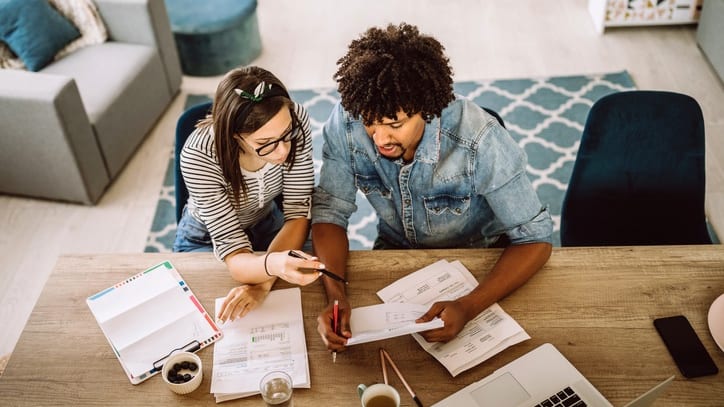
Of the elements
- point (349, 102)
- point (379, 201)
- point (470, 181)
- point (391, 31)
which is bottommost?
point (379, 201)

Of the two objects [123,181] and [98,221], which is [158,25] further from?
[98,221]

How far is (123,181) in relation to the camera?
3.20 meters

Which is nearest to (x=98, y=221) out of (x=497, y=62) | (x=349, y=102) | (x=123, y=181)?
(x=123, y=181)

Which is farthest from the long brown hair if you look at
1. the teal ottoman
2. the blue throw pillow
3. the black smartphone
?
the teal ottoman

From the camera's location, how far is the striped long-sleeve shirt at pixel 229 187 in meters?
1.68

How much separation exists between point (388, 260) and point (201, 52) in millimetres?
2514

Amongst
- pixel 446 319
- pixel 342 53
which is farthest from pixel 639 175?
pixel 342 53

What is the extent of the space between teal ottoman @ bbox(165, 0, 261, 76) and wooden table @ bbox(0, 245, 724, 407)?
223 cm

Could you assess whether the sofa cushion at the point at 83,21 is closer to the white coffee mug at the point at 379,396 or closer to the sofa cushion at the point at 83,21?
the sofa cushion at the point at 83,21

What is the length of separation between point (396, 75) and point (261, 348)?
0.66m

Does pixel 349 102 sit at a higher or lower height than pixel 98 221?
higher

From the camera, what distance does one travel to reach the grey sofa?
9.00 feet

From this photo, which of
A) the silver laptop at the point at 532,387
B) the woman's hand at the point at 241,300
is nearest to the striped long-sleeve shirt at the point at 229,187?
the woman's hand at the point at 241,300

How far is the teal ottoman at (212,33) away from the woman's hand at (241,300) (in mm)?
2394
